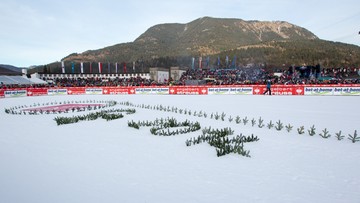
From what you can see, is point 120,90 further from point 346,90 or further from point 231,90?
point 346,90

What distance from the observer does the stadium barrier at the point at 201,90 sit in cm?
3056

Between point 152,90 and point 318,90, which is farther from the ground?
point 318,90

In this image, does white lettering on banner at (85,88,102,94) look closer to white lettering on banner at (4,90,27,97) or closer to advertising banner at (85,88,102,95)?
advertising banner at (85,88,102,95)

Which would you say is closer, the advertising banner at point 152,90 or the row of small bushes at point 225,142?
the row of small bushes at point 225,142

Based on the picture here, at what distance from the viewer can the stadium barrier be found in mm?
30562

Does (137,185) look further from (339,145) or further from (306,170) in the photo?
(339,145)

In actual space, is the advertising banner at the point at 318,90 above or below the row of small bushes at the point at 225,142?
above

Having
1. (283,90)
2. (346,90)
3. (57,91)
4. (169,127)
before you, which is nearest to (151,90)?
(57,91)

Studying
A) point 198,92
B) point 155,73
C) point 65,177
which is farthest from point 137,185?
point 155,73

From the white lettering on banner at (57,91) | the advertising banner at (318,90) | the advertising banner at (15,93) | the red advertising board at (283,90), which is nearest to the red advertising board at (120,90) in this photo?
the white lettering on banner at (57,91)

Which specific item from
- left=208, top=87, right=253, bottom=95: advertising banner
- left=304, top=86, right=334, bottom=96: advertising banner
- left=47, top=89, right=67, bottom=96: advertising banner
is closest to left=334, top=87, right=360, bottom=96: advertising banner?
left=304, top=86, right=334, bottom=96: advertising banner

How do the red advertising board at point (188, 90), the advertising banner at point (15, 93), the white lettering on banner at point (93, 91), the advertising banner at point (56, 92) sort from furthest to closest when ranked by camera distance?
the white lettering on banner at point (93, 91) < the advertising banner at point (56, 92) < the advertising banner at point (15, 93) < the red advertising board at point (188, 90)

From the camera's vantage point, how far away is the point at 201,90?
38438mm

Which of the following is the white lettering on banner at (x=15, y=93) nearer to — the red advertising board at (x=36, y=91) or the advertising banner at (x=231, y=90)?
the red advertising board at (x=36, y=91)
